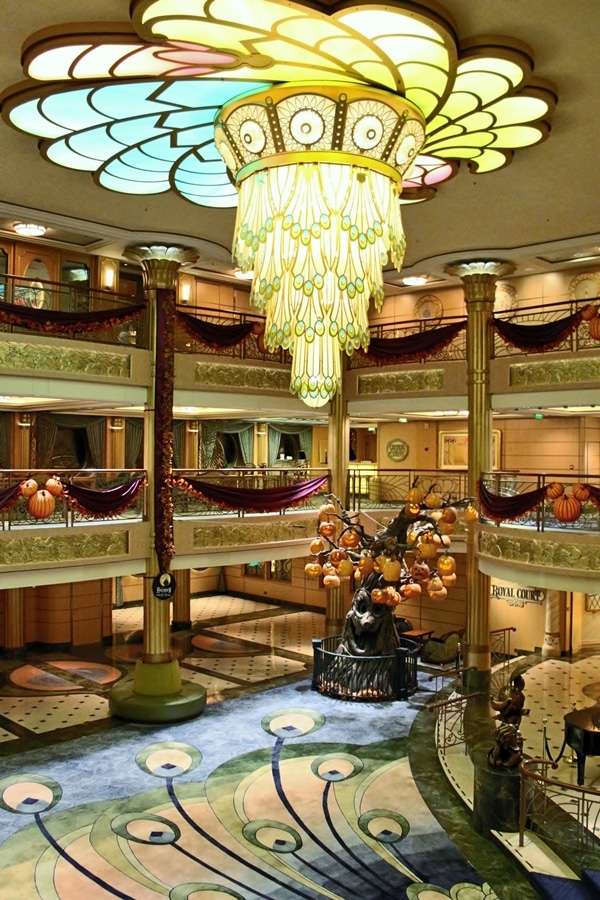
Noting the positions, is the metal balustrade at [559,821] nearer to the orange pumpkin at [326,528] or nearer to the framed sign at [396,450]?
the orange pumpkin at [326,528]

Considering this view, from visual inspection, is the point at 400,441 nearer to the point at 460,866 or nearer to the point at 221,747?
the point at 221,747

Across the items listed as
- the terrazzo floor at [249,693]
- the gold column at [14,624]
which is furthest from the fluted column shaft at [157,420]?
the gold column at [14,624]

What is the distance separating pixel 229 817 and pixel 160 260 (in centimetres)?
763

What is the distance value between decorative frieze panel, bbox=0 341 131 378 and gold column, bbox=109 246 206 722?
0.59 metres

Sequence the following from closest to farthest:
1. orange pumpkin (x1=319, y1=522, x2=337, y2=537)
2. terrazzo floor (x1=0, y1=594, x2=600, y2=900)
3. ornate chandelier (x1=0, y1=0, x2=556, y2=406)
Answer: ornate chandelier (x1=0, y1=0, x2=556, y2=406), terrazzo floor (x1=0, y1=594, x2=600, y2=900), orange pumpkin (x1=319, y1=522, x2=337, y2=537)

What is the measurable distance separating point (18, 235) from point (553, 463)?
1070 centimetres

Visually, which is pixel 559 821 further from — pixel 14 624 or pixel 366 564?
pixel 14 624

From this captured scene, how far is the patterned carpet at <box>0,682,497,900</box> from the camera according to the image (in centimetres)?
707

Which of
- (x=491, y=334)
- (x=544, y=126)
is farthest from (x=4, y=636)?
(x=544, y=126)

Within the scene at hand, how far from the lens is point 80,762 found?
9.91m

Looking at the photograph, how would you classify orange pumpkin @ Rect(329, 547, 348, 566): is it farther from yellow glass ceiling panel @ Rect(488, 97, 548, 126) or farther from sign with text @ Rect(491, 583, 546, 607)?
sign with text @ Rect(491, 583, 546, 607)

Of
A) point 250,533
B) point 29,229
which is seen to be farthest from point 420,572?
point 29,229

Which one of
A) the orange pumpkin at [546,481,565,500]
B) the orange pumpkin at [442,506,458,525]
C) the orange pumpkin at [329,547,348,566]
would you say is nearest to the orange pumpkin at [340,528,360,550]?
the orange pumpkin at [329,547,348,566]

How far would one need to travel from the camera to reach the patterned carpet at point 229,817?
707 cm
